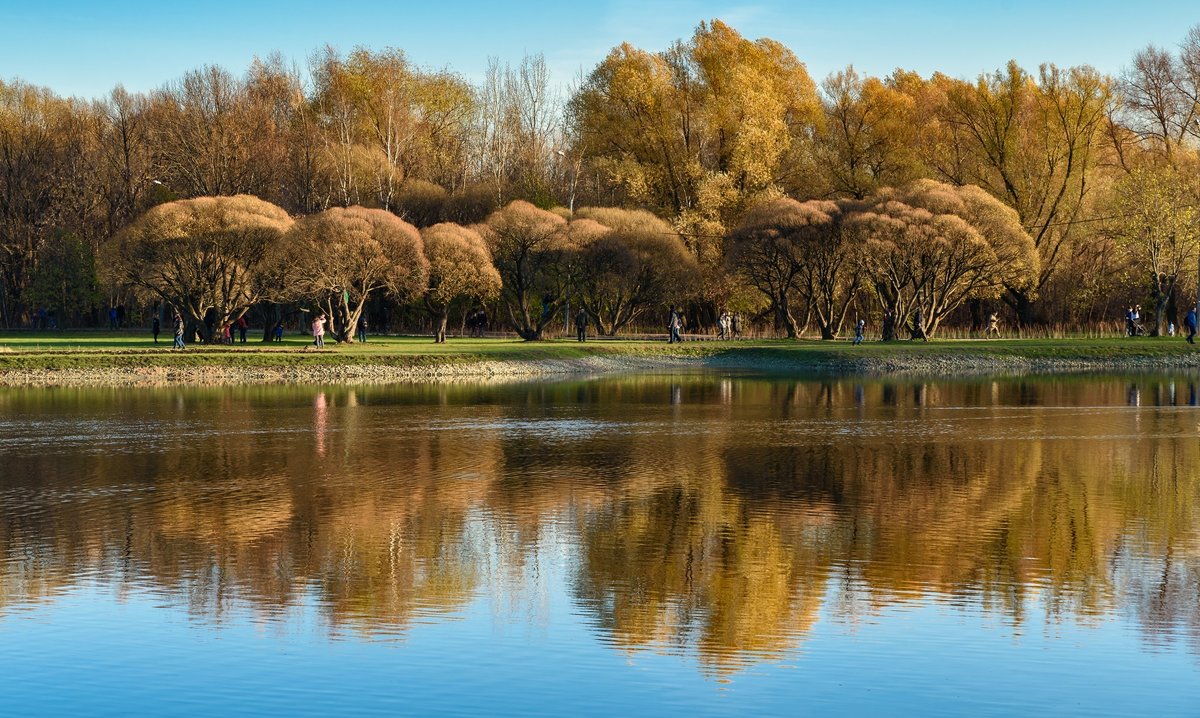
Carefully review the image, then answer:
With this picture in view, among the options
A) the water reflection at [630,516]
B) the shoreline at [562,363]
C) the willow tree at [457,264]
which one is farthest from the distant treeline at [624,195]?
the water reflection at [630,516]

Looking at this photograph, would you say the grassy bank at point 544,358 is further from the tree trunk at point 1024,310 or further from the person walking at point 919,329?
the tree trunk at point 1024,310

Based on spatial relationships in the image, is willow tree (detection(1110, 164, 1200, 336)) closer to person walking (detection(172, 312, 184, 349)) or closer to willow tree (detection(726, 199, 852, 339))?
willow tree (detection(726, 199, 852, 339))

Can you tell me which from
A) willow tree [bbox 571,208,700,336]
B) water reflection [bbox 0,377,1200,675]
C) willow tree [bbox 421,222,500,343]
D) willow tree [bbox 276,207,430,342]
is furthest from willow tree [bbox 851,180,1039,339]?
water reflection [bbox 0,377,1200,675]

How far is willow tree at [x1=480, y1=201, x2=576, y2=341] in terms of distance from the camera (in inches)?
2726

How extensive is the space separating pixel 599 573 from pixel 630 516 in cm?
385

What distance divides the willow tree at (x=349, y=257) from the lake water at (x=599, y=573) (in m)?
29.7

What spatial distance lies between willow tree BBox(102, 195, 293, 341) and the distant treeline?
0.13 m

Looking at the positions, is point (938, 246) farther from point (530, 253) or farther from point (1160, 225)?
point (530, 253)

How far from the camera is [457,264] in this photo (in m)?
64.5

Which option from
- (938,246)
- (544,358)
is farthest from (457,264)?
(938,246)

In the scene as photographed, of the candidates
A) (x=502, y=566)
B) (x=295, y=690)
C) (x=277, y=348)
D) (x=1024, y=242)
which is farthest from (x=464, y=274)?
(x=295, y=690)

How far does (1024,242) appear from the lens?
6756 cm

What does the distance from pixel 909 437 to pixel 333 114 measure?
70.3m

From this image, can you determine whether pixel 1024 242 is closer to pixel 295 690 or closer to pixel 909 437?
pixel 909 437
